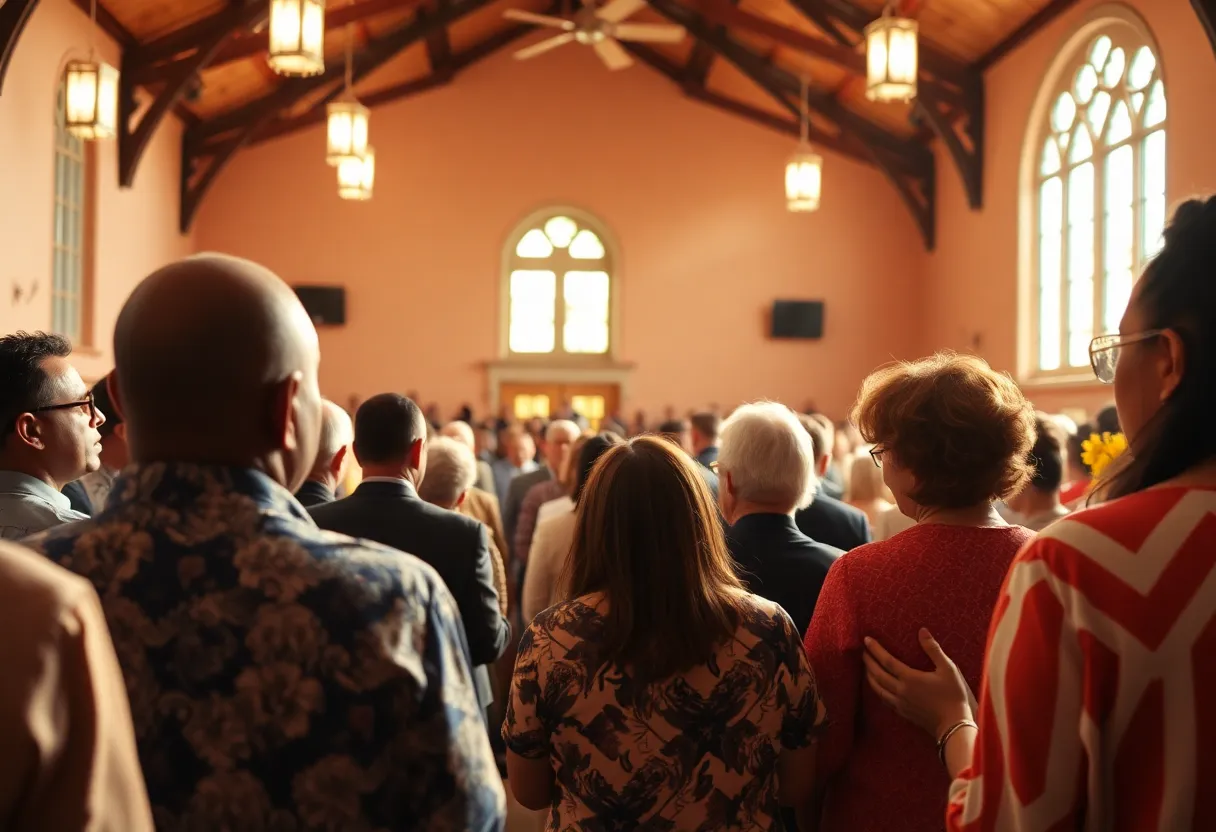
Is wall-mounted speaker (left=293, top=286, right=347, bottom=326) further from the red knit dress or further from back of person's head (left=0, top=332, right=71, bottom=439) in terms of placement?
the red knit dress

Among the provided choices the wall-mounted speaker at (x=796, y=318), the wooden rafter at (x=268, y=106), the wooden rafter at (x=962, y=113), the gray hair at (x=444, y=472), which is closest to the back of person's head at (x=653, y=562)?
the gray hair at (x=444, y=472)

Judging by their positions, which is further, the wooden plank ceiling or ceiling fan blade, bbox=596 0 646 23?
the wooden plank ceiling

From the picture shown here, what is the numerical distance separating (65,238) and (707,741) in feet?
35.3

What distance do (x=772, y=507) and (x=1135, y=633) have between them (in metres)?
1.44

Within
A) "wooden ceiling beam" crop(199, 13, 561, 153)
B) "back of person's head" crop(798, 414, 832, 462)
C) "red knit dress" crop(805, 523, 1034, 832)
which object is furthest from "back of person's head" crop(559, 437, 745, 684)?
"wooden ceiling beam" crop(199, 13, 561, 153)

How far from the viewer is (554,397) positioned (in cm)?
1623

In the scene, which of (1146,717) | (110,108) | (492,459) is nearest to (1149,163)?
(492,459)

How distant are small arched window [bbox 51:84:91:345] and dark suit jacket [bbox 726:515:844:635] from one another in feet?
31.5

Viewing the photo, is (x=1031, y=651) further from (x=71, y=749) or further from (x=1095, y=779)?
(x=71, y=749)

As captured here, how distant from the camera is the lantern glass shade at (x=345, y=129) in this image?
10.4 metres

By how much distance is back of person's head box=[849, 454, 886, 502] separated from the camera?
13.7 feet

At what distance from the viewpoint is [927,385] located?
1.92 metres

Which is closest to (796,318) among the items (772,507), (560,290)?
(560,290)

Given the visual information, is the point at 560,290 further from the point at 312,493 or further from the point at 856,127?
the point at 312,493
